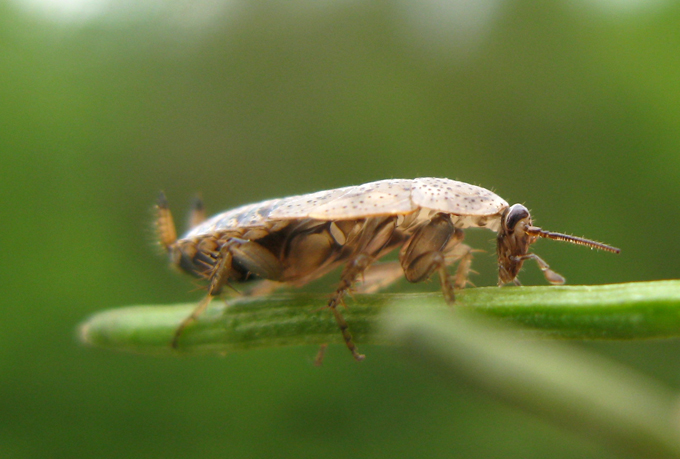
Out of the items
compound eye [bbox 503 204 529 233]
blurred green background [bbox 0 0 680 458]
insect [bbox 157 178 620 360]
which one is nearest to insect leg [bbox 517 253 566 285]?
insect [bbox 157 178 620 360]

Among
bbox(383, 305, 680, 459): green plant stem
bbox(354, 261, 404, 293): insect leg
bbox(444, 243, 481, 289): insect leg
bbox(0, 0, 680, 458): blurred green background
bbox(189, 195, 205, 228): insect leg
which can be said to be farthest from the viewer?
bbox(0, 0, 680, 458): blurred green background

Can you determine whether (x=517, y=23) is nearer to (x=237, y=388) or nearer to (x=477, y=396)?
(x=237, y=388)

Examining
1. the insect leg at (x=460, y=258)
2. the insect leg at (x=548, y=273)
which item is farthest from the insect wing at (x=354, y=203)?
the insect leg at (x=548, y=273)

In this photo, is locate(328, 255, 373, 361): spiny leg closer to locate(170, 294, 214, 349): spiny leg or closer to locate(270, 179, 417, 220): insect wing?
locate(270, 179, 417, 220): insect wing

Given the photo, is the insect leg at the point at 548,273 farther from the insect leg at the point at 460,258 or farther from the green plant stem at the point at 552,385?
the green plant stem at the point at 552,385

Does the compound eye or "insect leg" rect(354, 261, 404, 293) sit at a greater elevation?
the compound eye

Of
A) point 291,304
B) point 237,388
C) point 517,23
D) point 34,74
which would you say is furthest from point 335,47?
point 291,304

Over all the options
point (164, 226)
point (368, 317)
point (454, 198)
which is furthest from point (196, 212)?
point (368, 317)

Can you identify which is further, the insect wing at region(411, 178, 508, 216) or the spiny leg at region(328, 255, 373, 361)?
the insect wing at region(411, 178, 508, 216)
